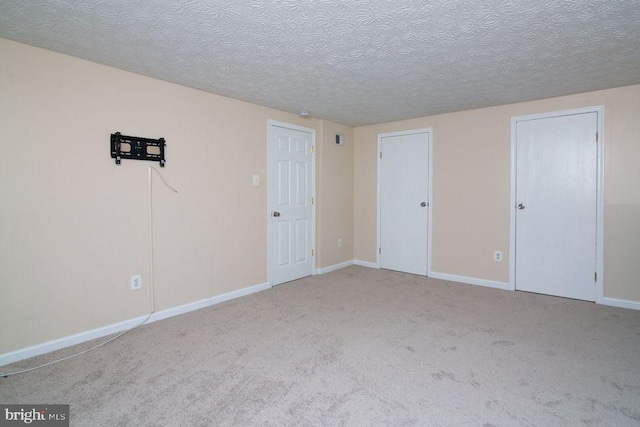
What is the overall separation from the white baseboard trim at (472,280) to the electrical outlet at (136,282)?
364 cm

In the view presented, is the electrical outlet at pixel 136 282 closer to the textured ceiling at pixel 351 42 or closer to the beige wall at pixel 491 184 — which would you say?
the textured ceiling at pixel 351 42

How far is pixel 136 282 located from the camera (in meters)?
3.04

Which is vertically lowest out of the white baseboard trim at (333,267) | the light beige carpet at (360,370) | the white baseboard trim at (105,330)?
the light beige carpet at (360,370)

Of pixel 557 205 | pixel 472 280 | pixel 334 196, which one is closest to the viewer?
pixel 557 205

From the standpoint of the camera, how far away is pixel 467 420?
1.77 meters

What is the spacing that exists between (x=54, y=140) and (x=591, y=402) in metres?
4.02

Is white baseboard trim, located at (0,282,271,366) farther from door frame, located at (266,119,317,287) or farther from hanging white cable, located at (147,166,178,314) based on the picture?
door frame, located at (266,119,317,287)

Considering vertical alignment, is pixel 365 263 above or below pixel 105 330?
above

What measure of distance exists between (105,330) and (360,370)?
2186 mm

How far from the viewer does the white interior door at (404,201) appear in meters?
4.79

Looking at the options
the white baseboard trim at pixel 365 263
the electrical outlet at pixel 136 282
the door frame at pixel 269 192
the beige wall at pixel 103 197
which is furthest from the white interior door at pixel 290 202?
the electrical outlet at pixel 136 282

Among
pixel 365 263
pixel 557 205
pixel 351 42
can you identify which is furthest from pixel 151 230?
pixel 557 205

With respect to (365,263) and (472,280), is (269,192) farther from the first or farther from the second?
(472,280)

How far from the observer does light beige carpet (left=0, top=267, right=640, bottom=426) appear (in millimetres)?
1835
